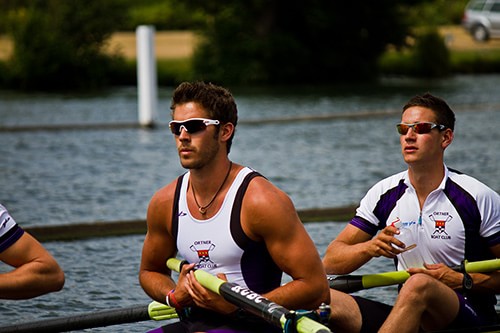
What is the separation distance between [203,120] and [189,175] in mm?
360

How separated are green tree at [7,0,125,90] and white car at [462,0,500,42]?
49.2ft

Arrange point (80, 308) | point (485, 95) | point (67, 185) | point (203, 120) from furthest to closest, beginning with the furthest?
point (485, 95) < point (67, 185) < point (80, 308) < point (203, 120)

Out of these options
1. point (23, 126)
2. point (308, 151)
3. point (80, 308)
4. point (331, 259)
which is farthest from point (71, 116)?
point (331, 259)

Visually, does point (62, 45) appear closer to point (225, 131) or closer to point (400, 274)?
point (400, 274)

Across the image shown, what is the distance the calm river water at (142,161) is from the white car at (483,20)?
16100 millimetres

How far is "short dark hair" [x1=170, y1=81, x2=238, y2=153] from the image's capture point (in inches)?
199

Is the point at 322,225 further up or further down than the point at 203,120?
further down

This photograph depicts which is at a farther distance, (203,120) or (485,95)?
(485,95)

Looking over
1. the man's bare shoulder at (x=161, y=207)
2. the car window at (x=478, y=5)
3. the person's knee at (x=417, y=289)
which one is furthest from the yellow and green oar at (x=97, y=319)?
the car window at (x=478, y=5)

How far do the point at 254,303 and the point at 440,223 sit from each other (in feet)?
4.83

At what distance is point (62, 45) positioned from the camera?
30.5m

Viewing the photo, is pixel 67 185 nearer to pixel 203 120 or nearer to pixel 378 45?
pixel 203 120

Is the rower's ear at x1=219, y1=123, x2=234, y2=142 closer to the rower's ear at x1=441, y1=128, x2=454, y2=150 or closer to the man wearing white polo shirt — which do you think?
the man wearing white polo shirt

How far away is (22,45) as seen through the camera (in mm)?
30125
